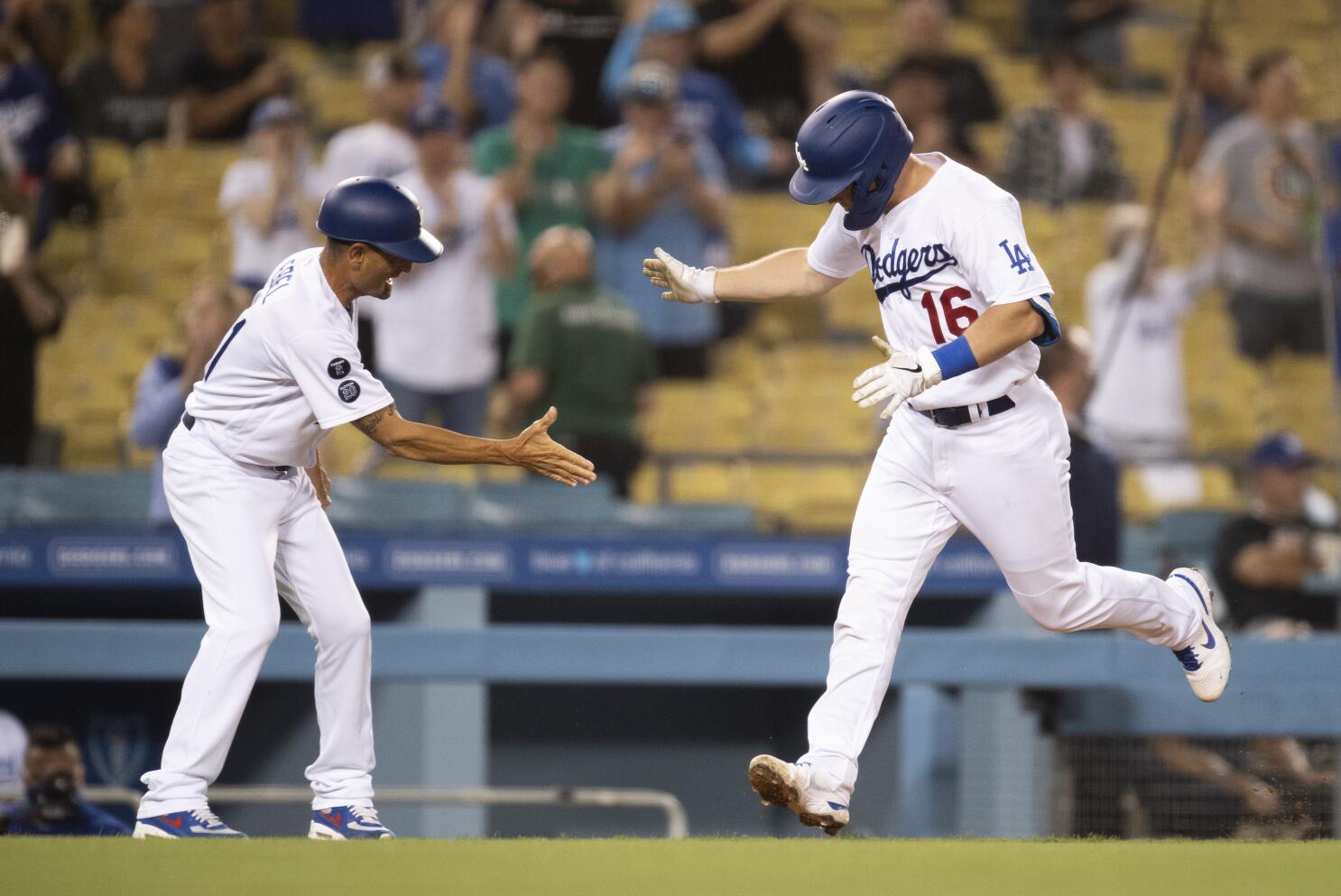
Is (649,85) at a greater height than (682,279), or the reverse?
(649,85)

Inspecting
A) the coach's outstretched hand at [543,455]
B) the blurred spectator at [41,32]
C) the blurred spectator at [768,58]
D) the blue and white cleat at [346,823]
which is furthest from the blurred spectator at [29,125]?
the coach's outstretched hand at [543,455]

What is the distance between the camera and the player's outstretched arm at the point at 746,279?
5.15 metres

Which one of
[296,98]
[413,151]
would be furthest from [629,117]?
[296,98]

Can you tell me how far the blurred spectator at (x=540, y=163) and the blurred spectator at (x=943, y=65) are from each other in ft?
7.16

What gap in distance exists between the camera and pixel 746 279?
5.19 m

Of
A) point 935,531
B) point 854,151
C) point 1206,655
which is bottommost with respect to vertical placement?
point 1206,655

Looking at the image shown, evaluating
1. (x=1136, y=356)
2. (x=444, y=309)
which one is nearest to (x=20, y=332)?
(x=444, y=309)

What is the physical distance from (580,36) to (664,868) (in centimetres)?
750

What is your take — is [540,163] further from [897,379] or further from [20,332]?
[897,379]

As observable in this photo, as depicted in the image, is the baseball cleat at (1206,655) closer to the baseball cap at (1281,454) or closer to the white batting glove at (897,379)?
the white batting glove at (897,379)

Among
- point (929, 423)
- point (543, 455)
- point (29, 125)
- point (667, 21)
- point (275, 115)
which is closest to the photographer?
point (543, 455)

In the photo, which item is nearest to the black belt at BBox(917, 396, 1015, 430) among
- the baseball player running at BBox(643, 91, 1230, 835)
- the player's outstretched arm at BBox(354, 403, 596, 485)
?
the baseball player running at BBox(643, 91, 1230, 835)

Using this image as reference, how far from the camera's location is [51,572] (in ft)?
23.9

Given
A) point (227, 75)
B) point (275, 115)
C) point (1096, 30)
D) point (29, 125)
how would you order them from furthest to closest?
point (1096, 30)
point (227, 75)
point (29, 125)
point (275, 115)
